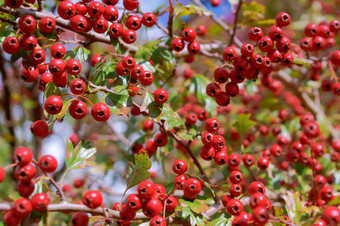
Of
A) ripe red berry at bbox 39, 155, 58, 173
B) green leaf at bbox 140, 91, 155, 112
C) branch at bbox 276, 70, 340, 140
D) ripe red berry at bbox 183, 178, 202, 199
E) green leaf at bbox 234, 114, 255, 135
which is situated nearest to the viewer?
ripe red berry at bbox 39, 155, 58, 173

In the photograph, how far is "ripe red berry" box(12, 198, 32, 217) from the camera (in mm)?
1298

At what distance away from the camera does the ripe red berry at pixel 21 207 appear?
1.30m

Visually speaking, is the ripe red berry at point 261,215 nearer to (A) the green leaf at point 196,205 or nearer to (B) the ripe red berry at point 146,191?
(A) the green leaf at point 196,205

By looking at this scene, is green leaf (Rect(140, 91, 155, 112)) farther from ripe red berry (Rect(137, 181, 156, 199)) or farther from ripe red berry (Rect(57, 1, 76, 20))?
ripe red berry (Rect(57, 1, 76, 20))

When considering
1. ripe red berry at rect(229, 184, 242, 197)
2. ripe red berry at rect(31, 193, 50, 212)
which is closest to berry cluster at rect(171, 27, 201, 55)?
ripe red berry at rect(229, 184, 242, 197)

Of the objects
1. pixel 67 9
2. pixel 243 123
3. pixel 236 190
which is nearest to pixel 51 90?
pixel 67 9

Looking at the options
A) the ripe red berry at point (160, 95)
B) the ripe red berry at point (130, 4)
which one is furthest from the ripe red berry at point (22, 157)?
the ripe red berry at point (130, 4)

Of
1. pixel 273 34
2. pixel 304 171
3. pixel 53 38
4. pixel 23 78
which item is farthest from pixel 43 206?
pixel 304 171

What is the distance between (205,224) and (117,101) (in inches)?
34.4

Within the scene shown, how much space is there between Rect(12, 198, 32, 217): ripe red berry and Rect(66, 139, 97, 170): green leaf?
0.45 m

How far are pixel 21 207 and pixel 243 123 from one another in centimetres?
210

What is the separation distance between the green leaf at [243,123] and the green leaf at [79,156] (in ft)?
5.11

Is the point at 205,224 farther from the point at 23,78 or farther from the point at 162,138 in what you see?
the point at 23,78

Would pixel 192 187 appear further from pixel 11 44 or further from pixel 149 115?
pixel 11 44
